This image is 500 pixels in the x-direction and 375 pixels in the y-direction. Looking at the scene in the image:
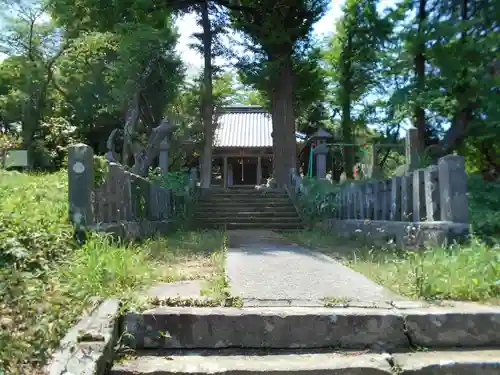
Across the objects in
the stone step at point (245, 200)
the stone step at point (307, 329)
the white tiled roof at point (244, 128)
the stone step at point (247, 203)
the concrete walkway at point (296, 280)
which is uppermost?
the white tiled roof at point (244, 128)

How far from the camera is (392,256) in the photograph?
489 cm

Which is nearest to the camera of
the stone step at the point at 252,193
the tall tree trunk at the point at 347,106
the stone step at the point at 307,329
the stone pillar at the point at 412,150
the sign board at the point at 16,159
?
the stone step at the point at 307,329

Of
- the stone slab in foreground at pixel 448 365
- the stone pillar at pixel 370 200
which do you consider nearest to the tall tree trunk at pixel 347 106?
the stone pillar at pixel 370 200

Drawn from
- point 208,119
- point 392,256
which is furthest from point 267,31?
point 392,256

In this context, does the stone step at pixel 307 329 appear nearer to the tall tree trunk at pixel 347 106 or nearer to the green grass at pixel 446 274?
the green grass at pixel 446 274

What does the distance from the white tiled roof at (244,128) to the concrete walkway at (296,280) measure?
56.5ft

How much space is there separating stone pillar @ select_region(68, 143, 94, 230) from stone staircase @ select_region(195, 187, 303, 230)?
579 cm

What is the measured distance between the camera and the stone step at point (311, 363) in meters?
2.24

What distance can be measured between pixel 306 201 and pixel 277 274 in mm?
7558

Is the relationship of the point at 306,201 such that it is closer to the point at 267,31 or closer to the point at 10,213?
the point at 267,31

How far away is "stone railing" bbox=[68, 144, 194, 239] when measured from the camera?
4.36 m

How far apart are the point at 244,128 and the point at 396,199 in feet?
63.0

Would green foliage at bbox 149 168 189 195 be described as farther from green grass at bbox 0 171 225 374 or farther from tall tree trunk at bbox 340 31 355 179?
tall tree trunk at bbox 340 31 355 179

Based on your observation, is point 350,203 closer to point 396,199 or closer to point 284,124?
point 396,199
